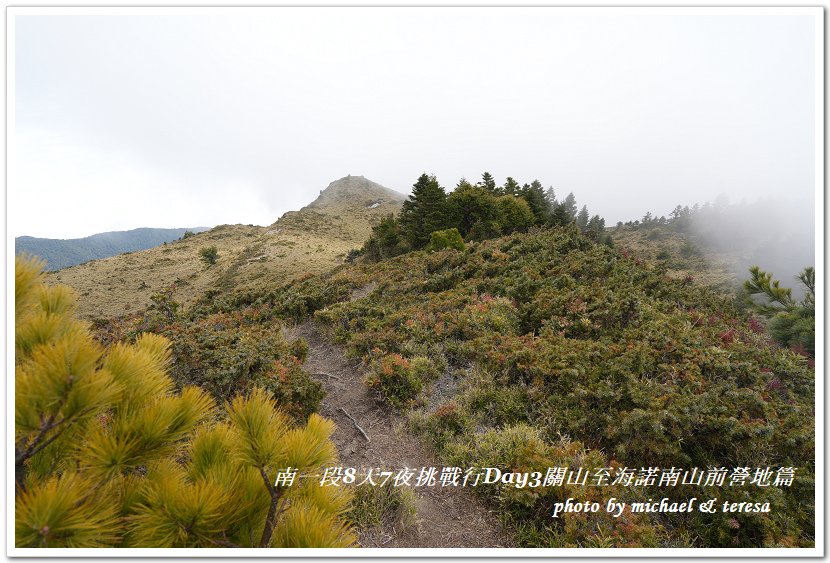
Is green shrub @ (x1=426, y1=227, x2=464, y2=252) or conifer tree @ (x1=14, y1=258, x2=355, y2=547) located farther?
green shrub @ (x1=426, y1=227, x2=464, y2=252)

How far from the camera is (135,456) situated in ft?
5.80

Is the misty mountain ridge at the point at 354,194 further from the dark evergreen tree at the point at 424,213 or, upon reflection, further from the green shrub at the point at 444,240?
the green shrub at the point at 444,240

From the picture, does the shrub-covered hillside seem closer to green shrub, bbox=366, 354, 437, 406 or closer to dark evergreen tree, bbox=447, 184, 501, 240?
green shrub, bbox=366, 354, 437, 406

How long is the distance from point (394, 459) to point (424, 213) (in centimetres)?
2410

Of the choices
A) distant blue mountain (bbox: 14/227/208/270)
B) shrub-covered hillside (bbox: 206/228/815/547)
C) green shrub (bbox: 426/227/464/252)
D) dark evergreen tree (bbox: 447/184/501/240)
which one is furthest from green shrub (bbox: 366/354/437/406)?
dark evergreen tree (bbox: 447/184/501/240)

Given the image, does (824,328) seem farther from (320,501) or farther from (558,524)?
(320,501)

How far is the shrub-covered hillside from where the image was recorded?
4.09 meters

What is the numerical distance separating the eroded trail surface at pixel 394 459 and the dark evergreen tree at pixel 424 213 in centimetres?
1902

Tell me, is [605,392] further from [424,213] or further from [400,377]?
[424,213]

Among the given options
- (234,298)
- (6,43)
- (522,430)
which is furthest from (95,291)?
(522,430)

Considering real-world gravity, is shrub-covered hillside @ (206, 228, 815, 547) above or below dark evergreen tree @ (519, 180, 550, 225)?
below

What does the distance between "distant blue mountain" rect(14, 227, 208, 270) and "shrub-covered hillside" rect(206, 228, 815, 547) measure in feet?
16.0

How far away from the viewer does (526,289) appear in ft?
35.4

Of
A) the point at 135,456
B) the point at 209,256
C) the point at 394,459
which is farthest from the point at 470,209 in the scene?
the point at 209,256
